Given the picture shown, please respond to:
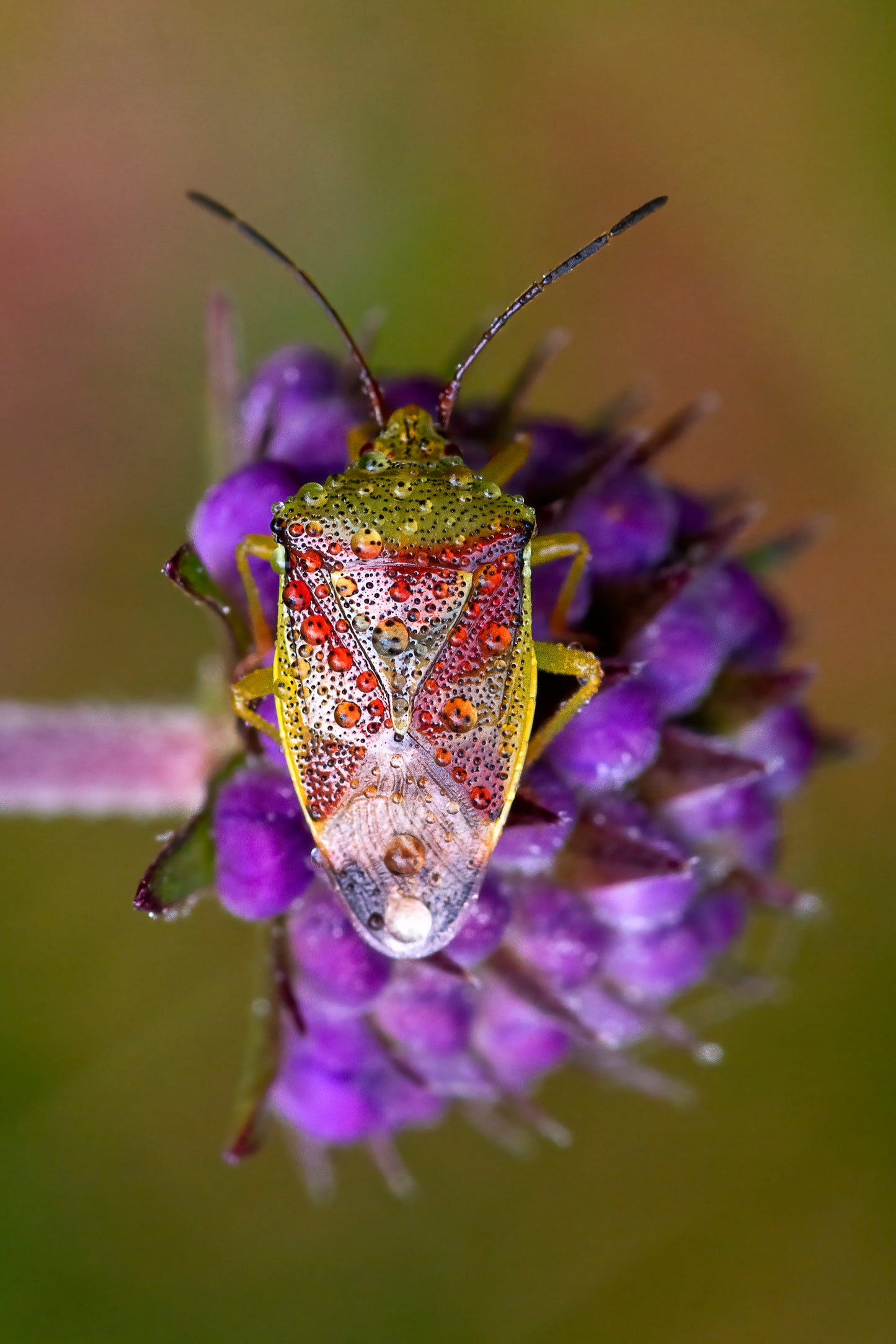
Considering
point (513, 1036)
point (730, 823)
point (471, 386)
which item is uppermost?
point (730, 823)

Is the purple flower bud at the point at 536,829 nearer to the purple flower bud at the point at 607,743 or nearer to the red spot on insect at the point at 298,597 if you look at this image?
the purple flower bud at the point at 607,743

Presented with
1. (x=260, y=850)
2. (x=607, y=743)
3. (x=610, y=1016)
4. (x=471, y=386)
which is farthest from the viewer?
(x=471, y=386)

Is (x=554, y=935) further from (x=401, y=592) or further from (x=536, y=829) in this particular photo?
(x=401, y=592)

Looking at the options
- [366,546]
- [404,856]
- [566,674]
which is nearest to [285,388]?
[366,546]

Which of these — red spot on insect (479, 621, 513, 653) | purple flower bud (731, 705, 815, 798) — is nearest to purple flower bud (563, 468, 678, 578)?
red spot on insect (479, 621, 513, 653)

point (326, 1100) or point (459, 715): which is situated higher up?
point (459, 715)

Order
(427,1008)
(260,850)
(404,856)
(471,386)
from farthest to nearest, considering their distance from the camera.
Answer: (471,386), (427,1008), (260,850), (404,856)

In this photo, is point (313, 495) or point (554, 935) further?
point (554, 935)

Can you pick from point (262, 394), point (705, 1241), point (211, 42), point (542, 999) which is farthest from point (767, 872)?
point (211, 42)

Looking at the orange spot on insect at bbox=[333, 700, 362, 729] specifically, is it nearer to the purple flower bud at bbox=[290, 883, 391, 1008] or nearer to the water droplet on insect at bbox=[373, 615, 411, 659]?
the water droplet on insect at bbox=[373, 615, 411, 659]
